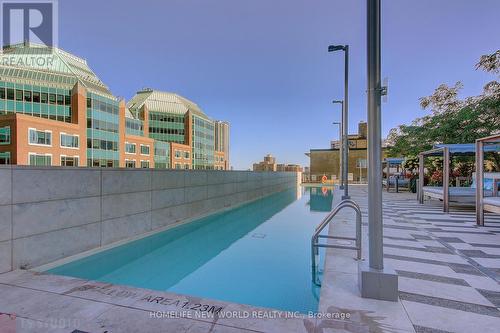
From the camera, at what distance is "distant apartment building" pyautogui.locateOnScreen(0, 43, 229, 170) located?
3055 cm

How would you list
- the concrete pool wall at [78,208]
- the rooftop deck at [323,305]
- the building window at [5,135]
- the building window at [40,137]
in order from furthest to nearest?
the building window at [40,137]
the building window at [5,135]
the concrete pool wall at [78,208]
the rooftop deck at [323,305]

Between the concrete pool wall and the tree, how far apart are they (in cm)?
1239

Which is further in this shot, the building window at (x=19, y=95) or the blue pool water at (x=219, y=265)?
the building window at (x=19, y=95)

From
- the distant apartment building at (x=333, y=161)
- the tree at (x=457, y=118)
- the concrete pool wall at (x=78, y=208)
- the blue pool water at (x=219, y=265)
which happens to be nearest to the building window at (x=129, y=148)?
the distant apartment building at (x=333, y=161)

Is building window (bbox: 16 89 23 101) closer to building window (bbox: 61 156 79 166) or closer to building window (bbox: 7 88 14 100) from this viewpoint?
building window (bbox: 7 88 14 100)

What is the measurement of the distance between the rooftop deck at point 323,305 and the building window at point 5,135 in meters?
36.1

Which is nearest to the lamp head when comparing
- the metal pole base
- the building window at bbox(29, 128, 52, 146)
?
the metal pole base

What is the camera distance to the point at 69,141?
35438 millimetres

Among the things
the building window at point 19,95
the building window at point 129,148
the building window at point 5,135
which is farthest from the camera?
the building window at point 129,148

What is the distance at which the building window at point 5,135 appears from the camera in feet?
96.4

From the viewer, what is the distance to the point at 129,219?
5.90 metres
